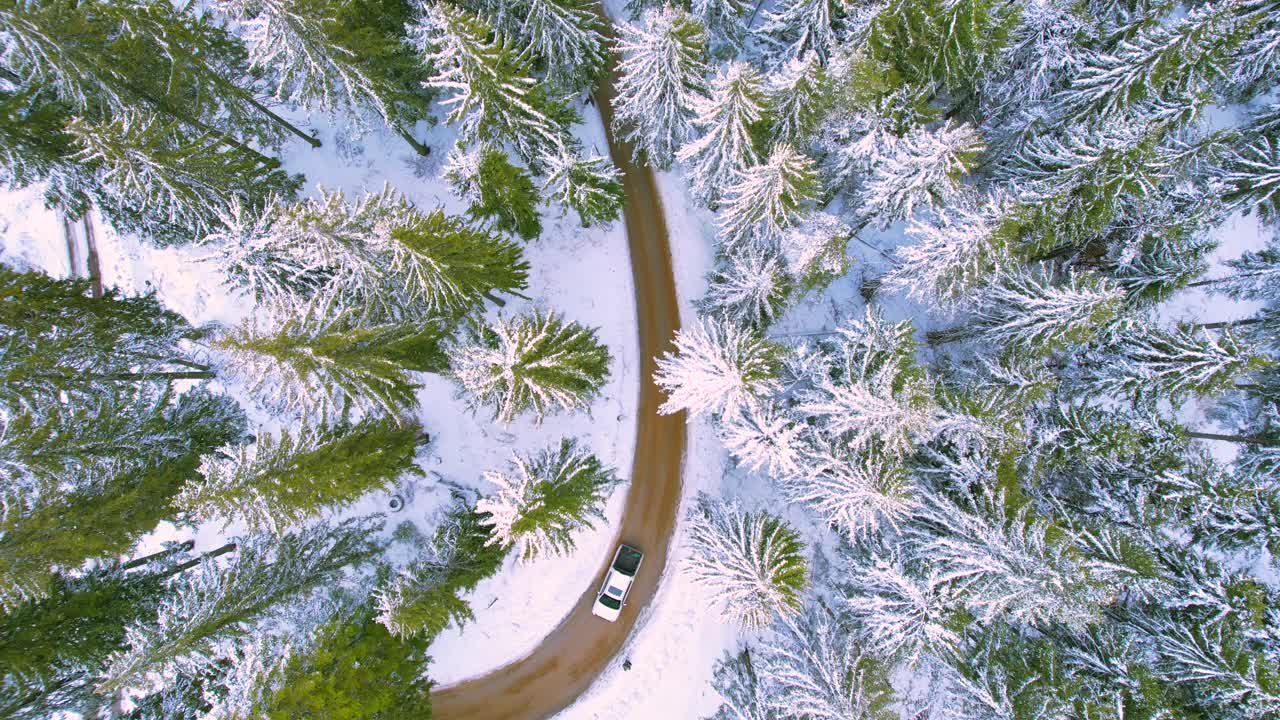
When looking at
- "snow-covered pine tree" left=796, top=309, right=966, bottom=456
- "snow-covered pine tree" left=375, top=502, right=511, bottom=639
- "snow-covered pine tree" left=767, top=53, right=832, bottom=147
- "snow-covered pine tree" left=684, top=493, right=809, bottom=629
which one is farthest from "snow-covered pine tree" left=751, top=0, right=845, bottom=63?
"snow-covered pine tree" left=375, top=502, right=511, bottom=639

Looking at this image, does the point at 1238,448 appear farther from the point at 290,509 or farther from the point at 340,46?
the point at 340,46

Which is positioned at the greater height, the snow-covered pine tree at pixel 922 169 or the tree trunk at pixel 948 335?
the snow-covered pine tree at pixel 922 169

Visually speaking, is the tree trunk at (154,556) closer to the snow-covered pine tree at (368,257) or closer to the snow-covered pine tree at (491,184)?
the snow-covered pine tree at (368,257)

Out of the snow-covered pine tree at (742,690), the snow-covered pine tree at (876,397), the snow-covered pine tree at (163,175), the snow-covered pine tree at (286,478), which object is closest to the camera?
the snow-covered pine tree at (286,478)

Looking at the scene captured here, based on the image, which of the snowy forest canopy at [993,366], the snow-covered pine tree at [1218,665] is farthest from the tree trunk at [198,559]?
the snow-covered pine tree at [1218,665]

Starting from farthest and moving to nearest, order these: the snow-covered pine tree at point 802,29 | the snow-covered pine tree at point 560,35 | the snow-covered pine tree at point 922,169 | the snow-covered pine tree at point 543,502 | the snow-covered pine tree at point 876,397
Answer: the snow-covered pine tree at point 560,35 → the snow-covered pine tree at point 802,29 → the snow-covered pine tree at point 922,169 → the snow-covered pine tree at point 876,397 → the snow-covered pine tree at point 543,502

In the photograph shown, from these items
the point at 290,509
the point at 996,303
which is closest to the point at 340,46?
the point at 290,509

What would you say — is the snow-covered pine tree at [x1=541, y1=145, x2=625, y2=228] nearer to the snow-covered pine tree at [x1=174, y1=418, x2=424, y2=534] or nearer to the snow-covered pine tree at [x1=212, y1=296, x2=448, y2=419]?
the snow-covered pine tree at [x1=212, y1=296, x2=448, y2=419]
